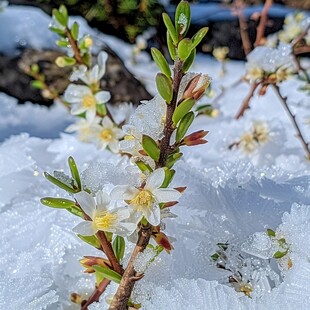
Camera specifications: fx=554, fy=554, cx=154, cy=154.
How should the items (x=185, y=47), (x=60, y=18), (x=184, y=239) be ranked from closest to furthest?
(x=185, y=47)
(x=184, y=239)
(x=60, y=18)

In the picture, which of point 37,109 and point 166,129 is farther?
point 37,109

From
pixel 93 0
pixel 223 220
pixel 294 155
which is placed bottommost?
pixel 93 0

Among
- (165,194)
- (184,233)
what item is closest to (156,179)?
(165,194)

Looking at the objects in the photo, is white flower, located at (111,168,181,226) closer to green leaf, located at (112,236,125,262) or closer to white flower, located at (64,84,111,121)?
green leaf, located at (112,236,125,262)

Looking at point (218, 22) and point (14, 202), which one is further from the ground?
point (14, 202)

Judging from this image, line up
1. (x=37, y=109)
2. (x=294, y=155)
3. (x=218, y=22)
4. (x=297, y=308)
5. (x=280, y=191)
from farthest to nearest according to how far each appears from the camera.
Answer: (x=218, y=22)
(x=37, y=109)
(x=294, y=155)
(x=280, y=191)
(x=297, y=308)

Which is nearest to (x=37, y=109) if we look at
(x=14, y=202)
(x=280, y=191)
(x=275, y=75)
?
(x=275, y=75)

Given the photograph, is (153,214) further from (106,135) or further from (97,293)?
(106,135)

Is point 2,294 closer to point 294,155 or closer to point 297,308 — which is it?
point 297,308
